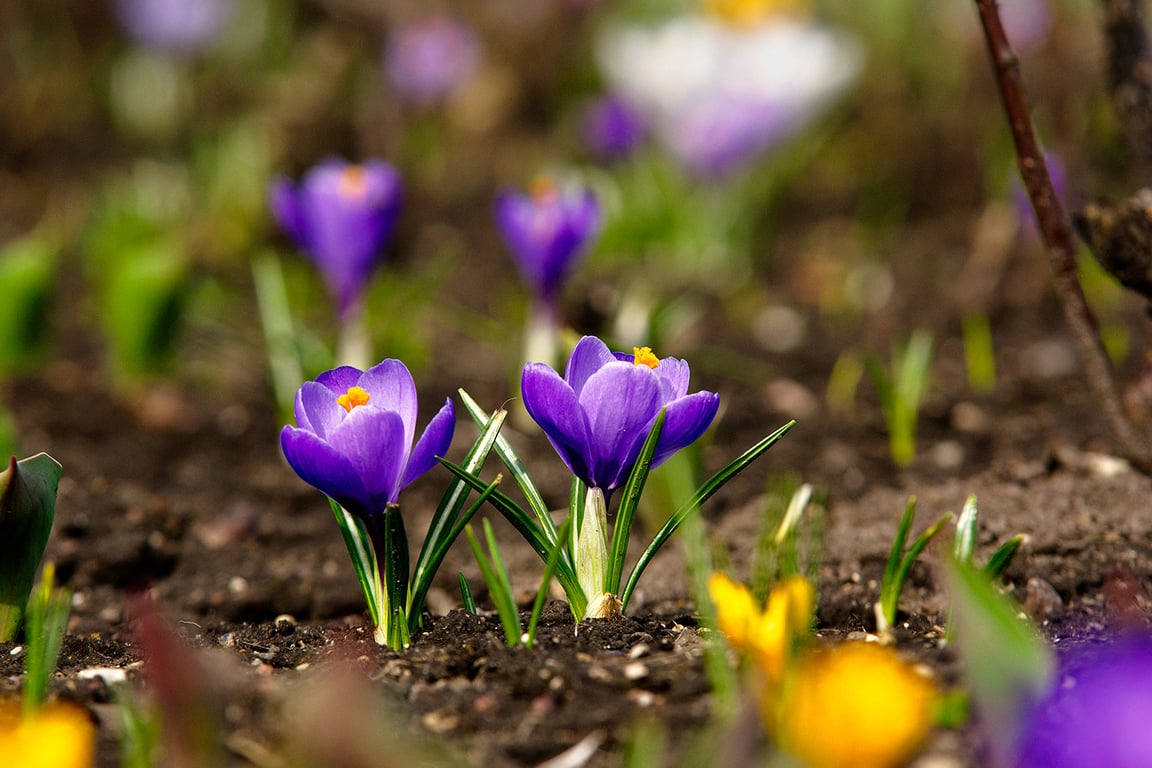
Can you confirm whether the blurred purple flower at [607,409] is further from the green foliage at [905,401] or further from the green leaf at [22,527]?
the green foliage at [905,401]

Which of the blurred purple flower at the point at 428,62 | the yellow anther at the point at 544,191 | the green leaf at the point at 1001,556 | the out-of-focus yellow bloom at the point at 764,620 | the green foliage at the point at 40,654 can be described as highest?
the blurred purple flower at the point at 428,62

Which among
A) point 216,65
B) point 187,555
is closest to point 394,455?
point 187,555

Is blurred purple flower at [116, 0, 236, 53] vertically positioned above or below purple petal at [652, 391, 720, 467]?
above

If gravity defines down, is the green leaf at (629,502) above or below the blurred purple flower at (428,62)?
below

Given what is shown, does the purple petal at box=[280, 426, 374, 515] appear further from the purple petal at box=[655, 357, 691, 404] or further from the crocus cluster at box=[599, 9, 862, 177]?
the crocus cluster at box=[599, 9, 862, 177]

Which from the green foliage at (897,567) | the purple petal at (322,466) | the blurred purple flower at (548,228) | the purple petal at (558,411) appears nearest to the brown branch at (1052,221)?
the green foliage at (897,567)

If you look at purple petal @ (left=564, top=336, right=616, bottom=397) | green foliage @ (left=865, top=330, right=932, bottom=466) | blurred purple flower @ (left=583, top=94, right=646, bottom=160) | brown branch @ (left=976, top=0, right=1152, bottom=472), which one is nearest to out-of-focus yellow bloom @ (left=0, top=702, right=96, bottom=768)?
purple petal @ (left=564, top=336, right=616, bottom=397)

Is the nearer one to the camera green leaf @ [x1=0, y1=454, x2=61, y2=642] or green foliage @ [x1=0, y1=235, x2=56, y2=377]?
green leaf @ [x1=0, y1=454, x2=61, y2=642]
